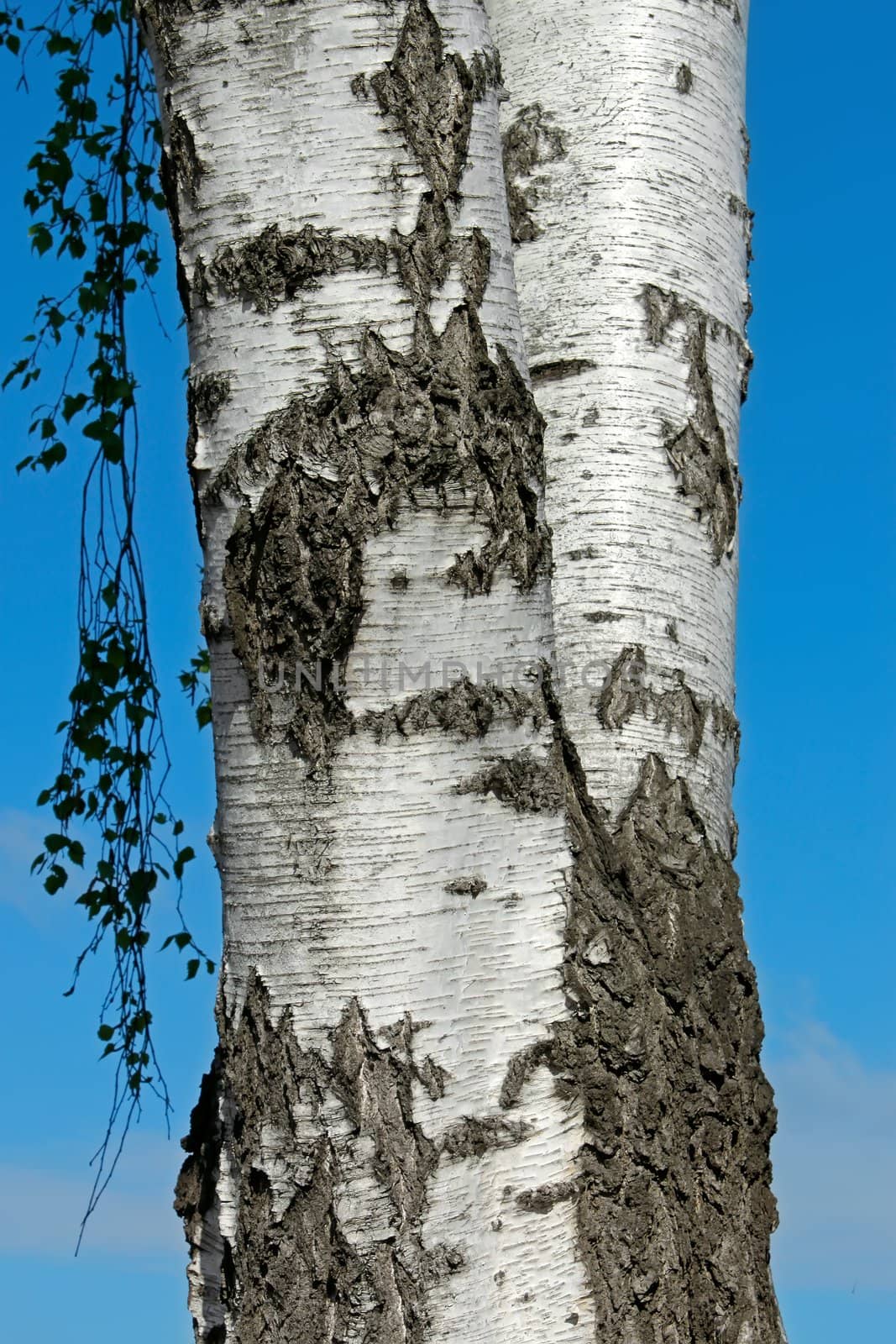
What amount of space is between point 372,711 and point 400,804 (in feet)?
0.33

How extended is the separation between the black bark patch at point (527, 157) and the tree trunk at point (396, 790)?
1.25 feet

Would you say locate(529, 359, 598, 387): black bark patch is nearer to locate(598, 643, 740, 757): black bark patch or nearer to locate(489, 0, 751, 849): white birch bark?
locate(489, 0, 751, 849): white birch bark

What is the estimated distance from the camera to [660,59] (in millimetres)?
2051

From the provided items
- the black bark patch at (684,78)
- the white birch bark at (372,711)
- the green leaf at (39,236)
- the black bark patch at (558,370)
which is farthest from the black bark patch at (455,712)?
the green leaf at (39,236)

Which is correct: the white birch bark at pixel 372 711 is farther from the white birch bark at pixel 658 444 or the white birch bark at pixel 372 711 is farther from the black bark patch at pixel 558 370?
the black bark patch at pixel 558 370

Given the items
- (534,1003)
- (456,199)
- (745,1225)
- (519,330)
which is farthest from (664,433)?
(745,1225)

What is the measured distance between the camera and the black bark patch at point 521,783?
57.9 inches

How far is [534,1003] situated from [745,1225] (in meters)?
0.47

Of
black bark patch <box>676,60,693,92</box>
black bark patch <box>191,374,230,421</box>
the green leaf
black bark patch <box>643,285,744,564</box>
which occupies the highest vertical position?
the green leaf

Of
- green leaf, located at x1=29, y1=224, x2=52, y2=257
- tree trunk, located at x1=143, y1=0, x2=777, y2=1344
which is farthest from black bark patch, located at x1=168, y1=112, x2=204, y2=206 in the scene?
green leaf, located at x1=29, y1=224, x2=52, y2=257

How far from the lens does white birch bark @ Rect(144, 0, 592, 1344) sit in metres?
1.41

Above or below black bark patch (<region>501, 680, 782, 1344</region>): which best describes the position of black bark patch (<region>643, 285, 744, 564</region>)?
above

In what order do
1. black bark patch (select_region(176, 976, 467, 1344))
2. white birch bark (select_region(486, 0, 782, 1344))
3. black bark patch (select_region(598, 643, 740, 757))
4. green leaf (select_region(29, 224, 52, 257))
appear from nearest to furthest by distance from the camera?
1. black bark patch (select_region(176, 976, 467, 1344))
2. white birch bark (select_region(486, 0, 782, 1344))
3. black bark patch (select_region(598, 643, 740, 757))
4. green leaf (select_region(29, 224, 52, 257))

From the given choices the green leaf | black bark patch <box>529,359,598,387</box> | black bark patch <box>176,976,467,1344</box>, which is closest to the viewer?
black bark patch <box>176,976,467,1344</box>
